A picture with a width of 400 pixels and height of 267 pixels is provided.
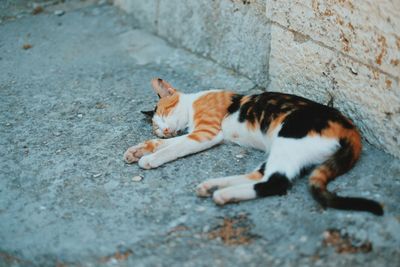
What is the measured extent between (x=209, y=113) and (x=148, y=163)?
23.9 inches

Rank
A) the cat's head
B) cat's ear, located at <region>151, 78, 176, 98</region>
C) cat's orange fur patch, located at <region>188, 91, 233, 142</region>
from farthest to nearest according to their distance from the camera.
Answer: cat's ear, located at <region>151, 78, 176, 98</region>
the cat's head
cat's orange fur patch, located at <region>188, 91, 233, 142</region>

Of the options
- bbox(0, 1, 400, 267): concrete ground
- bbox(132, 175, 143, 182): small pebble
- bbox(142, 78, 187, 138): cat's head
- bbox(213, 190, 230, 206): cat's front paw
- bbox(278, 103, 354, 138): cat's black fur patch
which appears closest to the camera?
bbox(0, 1, 400, 267): concrete ground

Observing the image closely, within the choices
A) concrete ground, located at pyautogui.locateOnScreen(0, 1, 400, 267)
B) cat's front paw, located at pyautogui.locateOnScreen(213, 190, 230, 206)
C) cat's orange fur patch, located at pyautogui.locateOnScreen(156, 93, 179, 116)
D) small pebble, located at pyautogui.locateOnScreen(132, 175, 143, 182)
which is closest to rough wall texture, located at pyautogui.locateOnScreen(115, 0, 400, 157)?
concrete ground, located at pyautogui.locateOnScreen(0, 1, 400, 267)

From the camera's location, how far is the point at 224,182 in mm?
3076

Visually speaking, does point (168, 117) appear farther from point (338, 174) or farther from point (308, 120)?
point (338, 174)

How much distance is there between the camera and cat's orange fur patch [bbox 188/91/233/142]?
11.8 ft

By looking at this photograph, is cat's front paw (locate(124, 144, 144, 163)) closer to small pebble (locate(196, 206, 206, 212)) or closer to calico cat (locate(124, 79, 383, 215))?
calico cat (locate(124, 79, 383, 215))

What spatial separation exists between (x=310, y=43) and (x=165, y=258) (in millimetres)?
1847

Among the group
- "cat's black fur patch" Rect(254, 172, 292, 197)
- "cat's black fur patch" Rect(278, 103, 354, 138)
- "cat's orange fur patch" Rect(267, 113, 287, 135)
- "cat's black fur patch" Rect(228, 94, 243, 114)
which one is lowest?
"cat's black fur patch" Rect(254, 172, 292, 197)

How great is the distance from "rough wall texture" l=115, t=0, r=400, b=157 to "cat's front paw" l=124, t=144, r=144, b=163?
48.3 inches

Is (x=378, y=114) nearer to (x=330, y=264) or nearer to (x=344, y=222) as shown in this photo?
(x=344, y=222)

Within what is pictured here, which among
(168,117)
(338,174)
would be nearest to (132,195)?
(168,117)

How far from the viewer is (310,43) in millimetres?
3709


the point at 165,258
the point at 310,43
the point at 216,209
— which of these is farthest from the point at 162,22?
the point at 165,258
